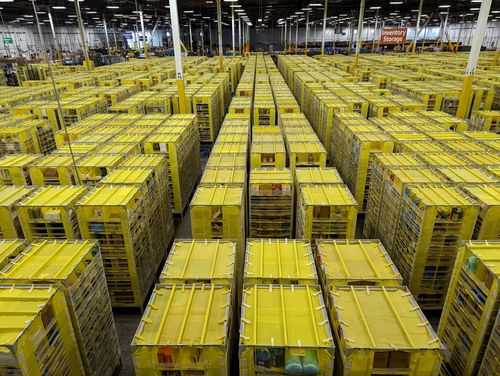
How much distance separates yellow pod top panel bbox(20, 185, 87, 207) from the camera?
6766 mm

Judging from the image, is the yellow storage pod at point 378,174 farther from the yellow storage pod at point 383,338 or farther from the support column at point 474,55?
the support column at point 474,55

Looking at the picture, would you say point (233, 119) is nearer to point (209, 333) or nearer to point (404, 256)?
point (404, 256)

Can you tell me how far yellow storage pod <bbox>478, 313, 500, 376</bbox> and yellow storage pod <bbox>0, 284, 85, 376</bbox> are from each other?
5633mm

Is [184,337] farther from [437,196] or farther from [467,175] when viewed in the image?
[467,175]

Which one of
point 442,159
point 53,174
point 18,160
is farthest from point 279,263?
point 18,160

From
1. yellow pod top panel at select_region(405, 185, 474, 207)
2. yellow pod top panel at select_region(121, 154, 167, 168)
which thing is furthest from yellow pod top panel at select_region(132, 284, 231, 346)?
yellow pod top panel at select_region(121, 154, 167, 168)

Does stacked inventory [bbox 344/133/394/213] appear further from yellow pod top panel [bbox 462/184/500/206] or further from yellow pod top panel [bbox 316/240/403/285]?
yellow pod top panel [bbox 316/240/403/285]

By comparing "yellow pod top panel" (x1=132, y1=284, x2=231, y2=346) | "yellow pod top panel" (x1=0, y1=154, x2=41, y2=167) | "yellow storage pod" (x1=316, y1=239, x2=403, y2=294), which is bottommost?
"yellow storage pod" (x1=316, y1=239, x2=403, y2=294)

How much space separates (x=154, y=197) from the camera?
26.9 feet

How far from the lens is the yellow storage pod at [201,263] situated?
514 centimetres

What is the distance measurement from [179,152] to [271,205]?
4003mm

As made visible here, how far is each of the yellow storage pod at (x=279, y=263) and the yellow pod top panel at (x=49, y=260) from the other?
2503 mm

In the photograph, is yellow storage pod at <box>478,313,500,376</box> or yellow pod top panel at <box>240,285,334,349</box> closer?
yellow pod top panel at <box>240,285,334,349</box>

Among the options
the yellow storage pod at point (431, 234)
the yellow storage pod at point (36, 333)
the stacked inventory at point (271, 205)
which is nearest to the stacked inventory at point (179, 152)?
the stacked inventory at point (271, 205)
